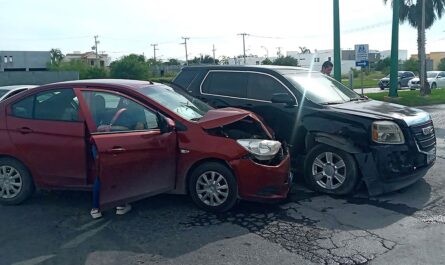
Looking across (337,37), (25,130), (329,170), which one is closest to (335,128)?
(329,170)

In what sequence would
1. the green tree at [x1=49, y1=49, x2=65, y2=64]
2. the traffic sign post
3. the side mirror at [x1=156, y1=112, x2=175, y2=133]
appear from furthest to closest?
the green tree at [x1=49, y1=49, x2=65, y2=64] < the traffic sign post < the side mirror at [x1=156, y1=112, x2=175, y2=133]

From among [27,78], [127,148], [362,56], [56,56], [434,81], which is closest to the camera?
[127,148]

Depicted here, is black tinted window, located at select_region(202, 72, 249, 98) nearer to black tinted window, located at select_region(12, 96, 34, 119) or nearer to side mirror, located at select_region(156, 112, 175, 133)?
side mirror, located at select_region(156, 112, 175, 133)

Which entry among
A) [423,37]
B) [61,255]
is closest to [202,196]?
[61,255]

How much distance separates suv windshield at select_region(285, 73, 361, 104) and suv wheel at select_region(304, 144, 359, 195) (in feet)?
2.74

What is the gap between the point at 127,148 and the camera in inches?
187

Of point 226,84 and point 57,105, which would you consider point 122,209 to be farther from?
point 226,84

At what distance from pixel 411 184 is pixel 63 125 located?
4.80 m

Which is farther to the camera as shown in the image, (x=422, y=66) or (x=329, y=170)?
(x=422, y=66)

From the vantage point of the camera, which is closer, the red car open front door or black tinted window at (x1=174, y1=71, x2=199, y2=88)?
the red car open front door

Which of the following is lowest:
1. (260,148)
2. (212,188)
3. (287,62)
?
(212,188)

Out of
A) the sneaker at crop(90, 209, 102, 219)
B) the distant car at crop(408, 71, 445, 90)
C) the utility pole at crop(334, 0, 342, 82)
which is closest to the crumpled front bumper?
the sneaker at crop(90, 209, 102, 219)

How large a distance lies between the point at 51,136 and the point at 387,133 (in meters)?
4.30

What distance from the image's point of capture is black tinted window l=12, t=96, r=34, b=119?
5523mm
